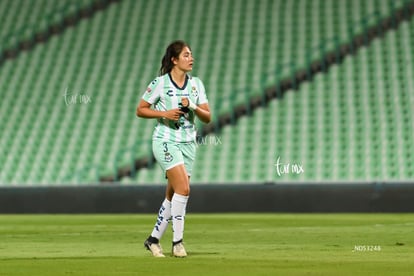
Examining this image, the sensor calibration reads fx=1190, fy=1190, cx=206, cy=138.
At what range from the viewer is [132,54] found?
2753cm

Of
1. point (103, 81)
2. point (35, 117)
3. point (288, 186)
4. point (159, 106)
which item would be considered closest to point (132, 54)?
point (103, 81)

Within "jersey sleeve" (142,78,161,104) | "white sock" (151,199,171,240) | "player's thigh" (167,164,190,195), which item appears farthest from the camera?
"white sock" (151,199,171,240)

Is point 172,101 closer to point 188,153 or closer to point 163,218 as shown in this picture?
point 188,153

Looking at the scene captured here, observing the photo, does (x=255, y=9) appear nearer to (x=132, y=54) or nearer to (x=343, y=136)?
(x=132, y=54)

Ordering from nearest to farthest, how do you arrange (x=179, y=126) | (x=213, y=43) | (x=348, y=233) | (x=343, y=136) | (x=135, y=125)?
1. (x=179, y=126)
2. (x=348, y=233)
3. (x=343, y=136)
4. (x=135, y=125)
5. (x=213, y=43)

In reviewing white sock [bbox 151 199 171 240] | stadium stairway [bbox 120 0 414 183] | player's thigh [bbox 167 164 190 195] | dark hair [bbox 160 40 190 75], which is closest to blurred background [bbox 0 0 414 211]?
stadium stairway [bbox 120 0 414 183]

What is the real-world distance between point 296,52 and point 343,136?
3.25 metres

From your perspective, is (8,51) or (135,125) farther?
(8,51)

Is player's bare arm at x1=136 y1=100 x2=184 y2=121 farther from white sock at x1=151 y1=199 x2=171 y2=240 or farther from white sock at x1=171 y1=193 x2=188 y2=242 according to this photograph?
white sock at x1=151 y1=199 x2=171 y2=240

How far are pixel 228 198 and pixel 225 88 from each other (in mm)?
4845

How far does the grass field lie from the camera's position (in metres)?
9.25

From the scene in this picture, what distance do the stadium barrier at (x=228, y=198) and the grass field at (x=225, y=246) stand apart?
893mm

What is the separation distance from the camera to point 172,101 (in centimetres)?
1067

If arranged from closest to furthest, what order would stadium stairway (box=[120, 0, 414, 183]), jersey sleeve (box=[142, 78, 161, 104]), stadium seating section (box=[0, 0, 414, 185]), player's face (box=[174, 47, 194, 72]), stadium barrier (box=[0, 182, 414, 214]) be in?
1. player's face (box=[174, 47, 194, 72])
2. jersey sleeve (box=[142, 78, 161, 104])
3. stadium barrier (box=[0, 182, 414, 214])
4. stadium stairway (box=[120, 0, 414, 183])
5. stadium seating section (box=[0, 0, 414, 185])
